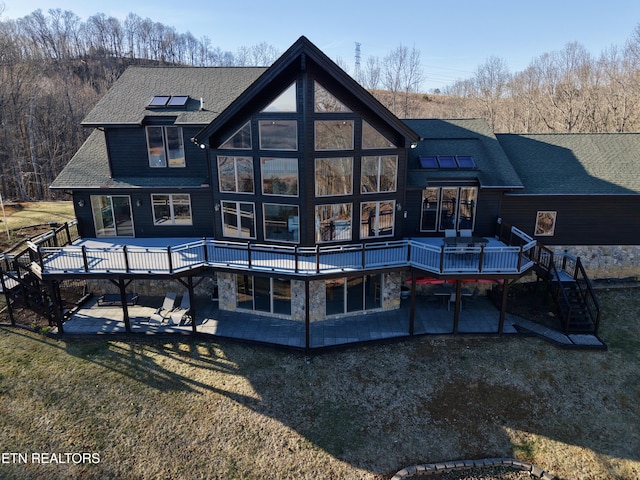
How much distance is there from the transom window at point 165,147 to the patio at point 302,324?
639 centimetres

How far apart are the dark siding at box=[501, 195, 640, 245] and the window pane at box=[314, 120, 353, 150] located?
7.93 metres

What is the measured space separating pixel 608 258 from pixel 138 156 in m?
22.2


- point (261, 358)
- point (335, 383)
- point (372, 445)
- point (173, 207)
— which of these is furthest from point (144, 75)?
point (372, 445)

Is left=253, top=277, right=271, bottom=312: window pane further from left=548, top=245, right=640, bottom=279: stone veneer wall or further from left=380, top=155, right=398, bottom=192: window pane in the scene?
left=548, top=245, right=640, bottom=279: stone veneer wall

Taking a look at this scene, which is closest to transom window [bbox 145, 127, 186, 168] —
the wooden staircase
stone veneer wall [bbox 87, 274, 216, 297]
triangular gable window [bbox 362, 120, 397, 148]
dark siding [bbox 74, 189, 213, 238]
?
dark siding [bbox 74, 189, 213, 238]

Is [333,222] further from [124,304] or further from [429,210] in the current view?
[124,304]

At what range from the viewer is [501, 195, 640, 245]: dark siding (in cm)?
1753

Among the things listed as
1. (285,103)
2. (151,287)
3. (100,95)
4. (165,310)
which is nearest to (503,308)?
(285,103)

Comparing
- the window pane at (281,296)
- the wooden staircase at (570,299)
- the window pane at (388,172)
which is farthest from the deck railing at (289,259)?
the window pane at (388,172)

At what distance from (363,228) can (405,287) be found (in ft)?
11.7

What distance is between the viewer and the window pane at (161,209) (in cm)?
1739

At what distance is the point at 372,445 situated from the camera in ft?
33.8

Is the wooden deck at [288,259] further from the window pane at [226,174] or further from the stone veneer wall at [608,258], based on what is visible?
the stone veneer wall at [608,258]

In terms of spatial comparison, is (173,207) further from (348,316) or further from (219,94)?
(348,316)
